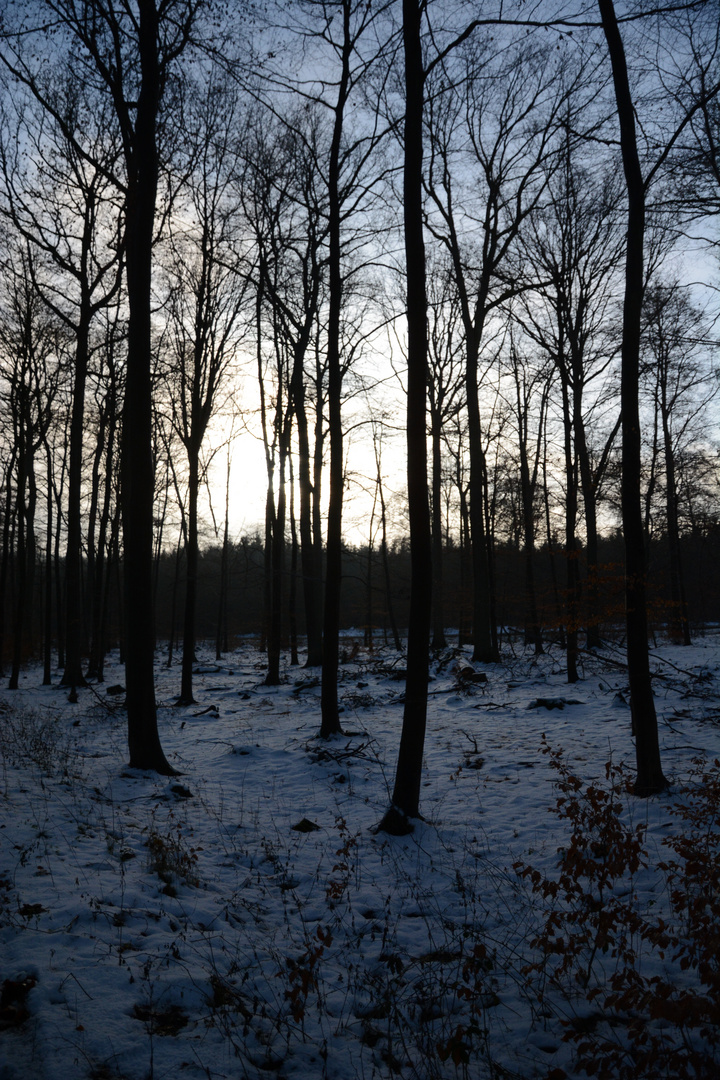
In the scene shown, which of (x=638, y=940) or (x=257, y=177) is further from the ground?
(x=257, y=177)

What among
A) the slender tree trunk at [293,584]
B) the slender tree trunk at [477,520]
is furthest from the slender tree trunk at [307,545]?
the slender tree trunk at [477,520]

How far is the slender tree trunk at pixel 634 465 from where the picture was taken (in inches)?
257

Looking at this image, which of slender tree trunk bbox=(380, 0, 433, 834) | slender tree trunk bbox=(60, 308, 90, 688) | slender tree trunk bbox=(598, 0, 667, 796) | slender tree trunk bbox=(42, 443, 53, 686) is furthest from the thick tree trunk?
slender tree trunk bbox=(42, 443, 53, 686)

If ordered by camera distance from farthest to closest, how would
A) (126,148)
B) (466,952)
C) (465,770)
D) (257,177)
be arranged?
(257,177), (126,148), (465,770), (466,952)

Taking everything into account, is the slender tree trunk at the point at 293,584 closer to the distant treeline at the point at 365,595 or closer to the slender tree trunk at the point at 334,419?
the distant treeline at the point at 365,595

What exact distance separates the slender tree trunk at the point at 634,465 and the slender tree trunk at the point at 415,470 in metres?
2.39

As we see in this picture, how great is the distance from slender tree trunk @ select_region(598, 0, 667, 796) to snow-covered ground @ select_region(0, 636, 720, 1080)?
0.59 meters

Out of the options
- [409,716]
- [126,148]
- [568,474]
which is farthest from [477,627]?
[126,148]

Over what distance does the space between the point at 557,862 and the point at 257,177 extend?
13.9 m

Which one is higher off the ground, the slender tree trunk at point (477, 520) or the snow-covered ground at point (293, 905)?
the slender tree trunk at point (477, 520)

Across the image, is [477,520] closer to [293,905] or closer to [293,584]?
[293,584]

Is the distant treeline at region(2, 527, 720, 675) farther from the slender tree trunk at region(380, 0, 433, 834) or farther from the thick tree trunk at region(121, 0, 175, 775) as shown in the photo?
the thick tree trunk at region(121, 0, 175, 775)

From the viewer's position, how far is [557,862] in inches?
204

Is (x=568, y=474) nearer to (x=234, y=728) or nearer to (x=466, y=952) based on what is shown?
(x=234, y=728)
